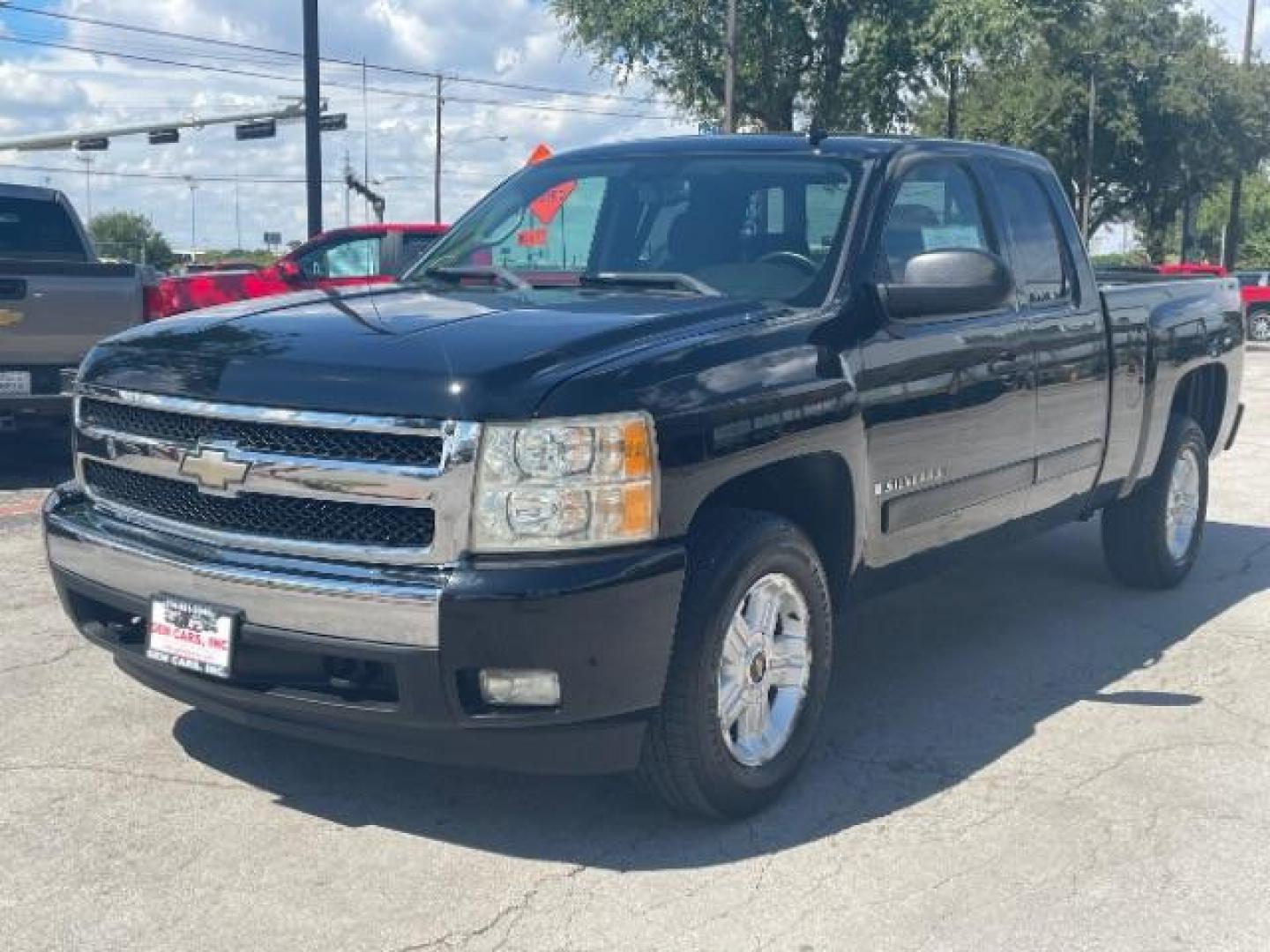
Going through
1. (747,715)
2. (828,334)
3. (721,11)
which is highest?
(721,11)

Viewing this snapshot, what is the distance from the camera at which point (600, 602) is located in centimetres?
348

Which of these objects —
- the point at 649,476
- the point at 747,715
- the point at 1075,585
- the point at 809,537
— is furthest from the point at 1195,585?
the point at 649,476

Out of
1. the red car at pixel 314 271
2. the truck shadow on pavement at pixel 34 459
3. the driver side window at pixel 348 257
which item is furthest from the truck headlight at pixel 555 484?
the driver side window at pixel 348 257

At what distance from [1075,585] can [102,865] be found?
4.79m

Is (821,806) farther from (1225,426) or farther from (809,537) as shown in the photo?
(1225,426)

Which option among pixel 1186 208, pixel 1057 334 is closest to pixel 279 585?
pixel 1057 334

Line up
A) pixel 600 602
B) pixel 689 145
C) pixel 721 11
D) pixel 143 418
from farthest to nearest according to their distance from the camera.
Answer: pixel 721 11 → pixel 689 145 → pixel 143 418 → pixel 600 602

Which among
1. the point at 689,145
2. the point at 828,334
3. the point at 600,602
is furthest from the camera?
the point at 689,145

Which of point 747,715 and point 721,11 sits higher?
point 721,11

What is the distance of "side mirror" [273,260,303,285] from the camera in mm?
12773

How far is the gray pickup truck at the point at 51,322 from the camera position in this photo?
28.3ft

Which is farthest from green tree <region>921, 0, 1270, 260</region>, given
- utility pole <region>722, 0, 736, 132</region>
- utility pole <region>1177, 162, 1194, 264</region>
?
utility pole <region>722, 0, 736, 132</region>

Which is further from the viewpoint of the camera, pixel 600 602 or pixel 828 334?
pixel 828 334

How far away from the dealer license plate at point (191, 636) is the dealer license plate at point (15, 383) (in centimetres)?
541
